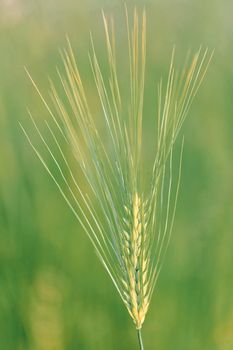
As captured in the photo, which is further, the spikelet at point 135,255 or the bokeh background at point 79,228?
the bokeh background at point 79,228

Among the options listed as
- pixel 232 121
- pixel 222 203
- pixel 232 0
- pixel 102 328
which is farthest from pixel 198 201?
pixel 232 0

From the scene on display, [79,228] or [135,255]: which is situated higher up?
[135,255]

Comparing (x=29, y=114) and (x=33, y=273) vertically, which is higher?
(x=29, y=114)

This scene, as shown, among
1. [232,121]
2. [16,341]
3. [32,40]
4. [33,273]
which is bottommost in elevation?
[16,341]

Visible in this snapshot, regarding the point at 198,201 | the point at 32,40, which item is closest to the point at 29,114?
the point at 32,40

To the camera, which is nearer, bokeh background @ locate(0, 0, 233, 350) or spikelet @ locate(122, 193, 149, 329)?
spikelet @ locate(122, 193, 149, 329)

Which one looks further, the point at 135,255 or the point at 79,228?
the point at 79,228

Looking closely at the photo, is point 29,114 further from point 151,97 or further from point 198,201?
point 198,201
